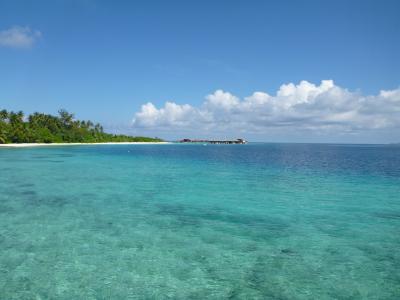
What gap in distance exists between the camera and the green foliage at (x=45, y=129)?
11906 cm

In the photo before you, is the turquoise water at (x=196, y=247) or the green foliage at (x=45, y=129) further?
the green foliage at (x=45, y=129)

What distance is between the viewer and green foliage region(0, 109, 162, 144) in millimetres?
119062

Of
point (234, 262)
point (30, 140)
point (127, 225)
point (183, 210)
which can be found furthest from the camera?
point (30, 140)

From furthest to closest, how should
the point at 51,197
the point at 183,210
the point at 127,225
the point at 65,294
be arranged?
the point at 51,197, the point at 183,210, the point at 127,225, the point at 65,294

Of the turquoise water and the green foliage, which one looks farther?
the green foliage

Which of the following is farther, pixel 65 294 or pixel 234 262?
pixel 234 262

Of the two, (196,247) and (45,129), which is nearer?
(196,247)

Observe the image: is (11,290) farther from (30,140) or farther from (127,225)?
(30,140)

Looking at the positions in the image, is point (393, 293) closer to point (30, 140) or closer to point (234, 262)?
point (234, 262)

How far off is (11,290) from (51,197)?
15.4 metres

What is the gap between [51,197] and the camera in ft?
76.4

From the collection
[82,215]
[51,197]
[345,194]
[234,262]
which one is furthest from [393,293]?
[51,197]

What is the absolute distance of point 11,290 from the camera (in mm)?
8898

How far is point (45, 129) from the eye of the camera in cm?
14375
